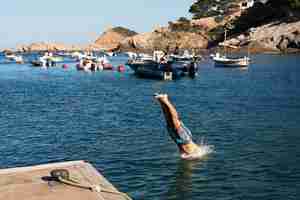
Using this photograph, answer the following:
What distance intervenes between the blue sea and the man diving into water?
3.29ft

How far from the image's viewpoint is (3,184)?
17328mm

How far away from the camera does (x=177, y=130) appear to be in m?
30.4

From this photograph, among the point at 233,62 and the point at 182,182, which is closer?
the point at 182,182

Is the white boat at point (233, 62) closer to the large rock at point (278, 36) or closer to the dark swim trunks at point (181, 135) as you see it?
the large rock at point (278, 36)

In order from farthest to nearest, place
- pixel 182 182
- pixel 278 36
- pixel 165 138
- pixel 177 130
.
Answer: pixel 278 36
pixel 165 138
pixel 177 130
pixel 182 182

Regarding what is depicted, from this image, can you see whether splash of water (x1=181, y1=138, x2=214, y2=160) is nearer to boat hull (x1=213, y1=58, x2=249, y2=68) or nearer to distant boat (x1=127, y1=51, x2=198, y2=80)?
distant boat (x1=127, y1=51, x2=198, y2=80)

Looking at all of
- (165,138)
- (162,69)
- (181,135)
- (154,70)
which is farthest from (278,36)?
(181,135)

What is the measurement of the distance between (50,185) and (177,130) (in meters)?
14.7

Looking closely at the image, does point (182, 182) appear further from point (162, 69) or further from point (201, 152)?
point (162, 69)

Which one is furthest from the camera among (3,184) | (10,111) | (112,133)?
(10,111)

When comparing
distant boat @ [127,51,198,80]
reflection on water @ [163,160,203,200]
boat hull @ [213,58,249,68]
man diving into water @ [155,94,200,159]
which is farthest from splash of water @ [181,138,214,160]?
boat hull @ [213,58,249,68]

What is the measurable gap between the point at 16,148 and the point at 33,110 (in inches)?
823

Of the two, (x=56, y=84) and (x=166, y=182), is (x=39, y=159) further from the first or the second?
(x=56, y=84)

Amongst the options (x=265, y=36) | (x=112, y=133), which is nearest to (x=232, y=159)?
(x=112, y=133)
